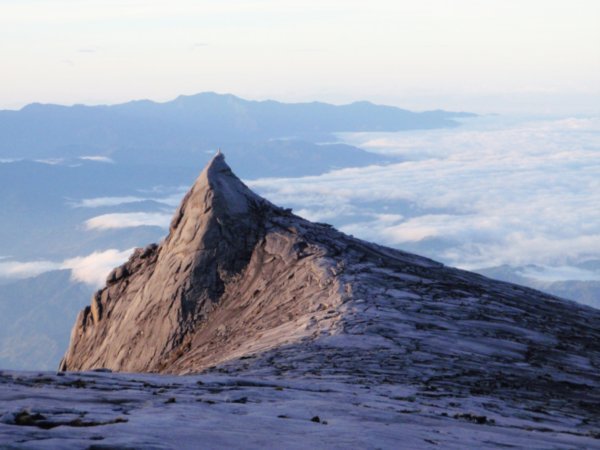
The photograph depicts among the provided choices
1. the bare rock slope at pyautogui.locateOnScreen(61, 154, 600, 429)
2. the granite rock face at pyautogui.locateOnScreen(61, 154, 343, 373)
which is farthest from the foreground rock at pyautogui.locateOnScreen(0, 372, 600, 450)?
the granite rock face at pyautogui.locateOnScreen(61, 154, 343, 373)

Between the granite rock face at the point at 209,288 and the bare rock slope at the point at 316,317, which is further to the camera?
the granite rock face at the point at 209,288

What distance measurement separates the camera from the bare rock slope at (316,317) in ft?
61.9

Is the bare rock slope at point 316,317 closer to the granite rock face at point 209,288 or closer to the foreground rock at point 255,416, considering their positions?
the granite rock face at point 209,288

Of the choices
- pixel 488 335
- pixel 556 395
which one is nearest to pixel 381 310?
pixel 488 335

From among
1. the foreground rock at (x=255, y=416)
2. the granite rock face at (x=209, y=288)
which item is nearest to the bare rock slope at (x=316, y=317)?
the granite rock face at (x=209, y=288)

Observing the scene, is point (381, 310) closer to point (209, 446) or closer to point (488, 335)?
point (488, 335)

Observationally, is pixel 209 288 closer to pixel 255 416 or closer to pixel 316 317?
pixel 316 317

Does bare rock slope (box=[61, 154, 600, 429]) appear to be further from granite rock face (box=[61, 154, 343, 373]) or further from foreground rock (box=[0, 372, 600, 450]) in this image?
foreground rock (box=[0, 372, 600, 450])

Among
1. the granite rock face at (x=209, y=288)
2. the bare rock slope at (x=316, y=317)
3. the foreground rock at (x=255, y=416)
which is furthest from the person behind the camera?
the granite rock face at (x=209, y=288)

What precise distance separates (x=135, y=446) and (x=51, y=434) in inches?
35.0

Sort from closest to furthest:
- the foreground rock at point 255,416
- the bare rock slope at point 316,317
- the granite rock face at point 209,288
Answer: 1. the foreground rock at point 255,416
2. the bare rock slope at point 316,317
3. the granite rock face at point 209,288

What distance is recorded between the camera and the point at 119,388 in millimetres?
13641

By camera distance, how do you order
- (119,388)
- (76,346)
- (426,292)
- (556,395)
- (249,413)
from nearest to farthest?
(249,413)
(119,388)
(556,395)
(426,292)
(76,346)

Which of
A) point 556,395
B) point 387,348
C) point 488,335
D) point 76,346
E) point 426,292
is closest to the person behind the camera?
point 556,395
